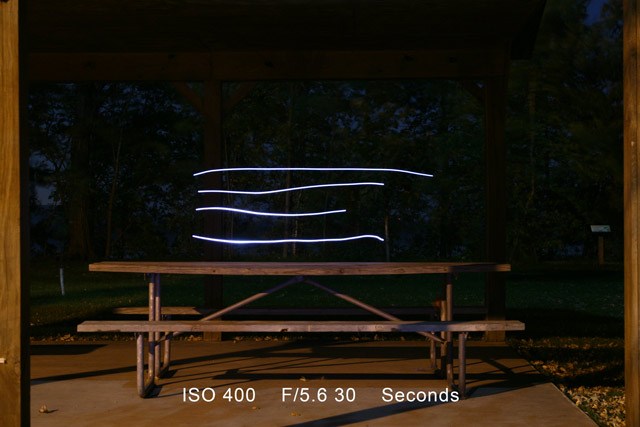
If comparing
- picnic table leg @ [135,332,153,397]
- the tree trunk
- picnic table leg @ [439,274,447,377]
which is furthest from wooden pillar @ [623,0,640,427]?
the tree trunk

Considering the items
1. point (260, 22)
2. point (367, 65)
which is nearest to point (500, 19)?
point (367, 65)

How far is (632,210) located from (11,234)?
9.01ft

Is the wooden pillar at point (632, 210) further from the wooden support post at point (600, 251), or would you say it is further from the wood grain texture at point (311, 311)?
the wooden support post at point (600, 251)

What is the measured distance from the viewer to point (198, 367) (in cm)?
616

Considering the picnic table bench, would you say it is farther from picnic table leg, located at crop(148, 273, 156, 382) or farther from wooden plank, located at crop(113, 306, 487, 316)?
wooden plank, located at crop(113, 306, 487, 316)

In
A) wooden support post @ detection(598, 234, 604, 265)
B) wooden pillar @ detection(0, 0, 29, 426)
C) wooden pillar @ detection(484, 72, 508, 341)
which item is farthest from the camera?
wooden support post @ detection(598, 234, 604, 265)

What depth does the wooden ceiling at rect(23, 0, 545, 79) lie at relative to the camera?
20.2 feet

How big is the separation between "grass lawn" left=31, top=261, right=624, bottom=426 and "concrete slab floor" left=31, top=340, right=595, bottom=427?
0.42m

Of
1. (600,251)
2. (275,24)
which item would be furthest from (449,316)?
(600,251)

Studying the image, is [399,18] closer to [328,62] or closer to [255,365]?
[328,62]

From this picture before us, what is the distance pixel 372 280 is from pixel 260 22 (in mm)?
10934

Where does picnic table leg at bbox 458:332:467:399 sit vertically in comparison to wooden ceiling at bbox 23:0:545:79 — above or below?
below

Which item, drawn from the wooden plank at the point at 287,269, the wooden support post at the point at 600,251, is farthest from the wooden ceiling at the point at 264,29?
the wooden support post at the point at 600,251

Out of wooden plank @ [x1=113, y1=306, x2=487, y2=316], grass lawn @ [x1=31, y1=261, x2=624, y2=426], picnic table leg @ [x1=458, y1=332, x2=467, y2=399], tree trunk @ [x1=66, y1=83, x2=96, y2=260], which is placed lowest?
grass lawn @ [x1=31, y1=261, x2=624, y2=426]
